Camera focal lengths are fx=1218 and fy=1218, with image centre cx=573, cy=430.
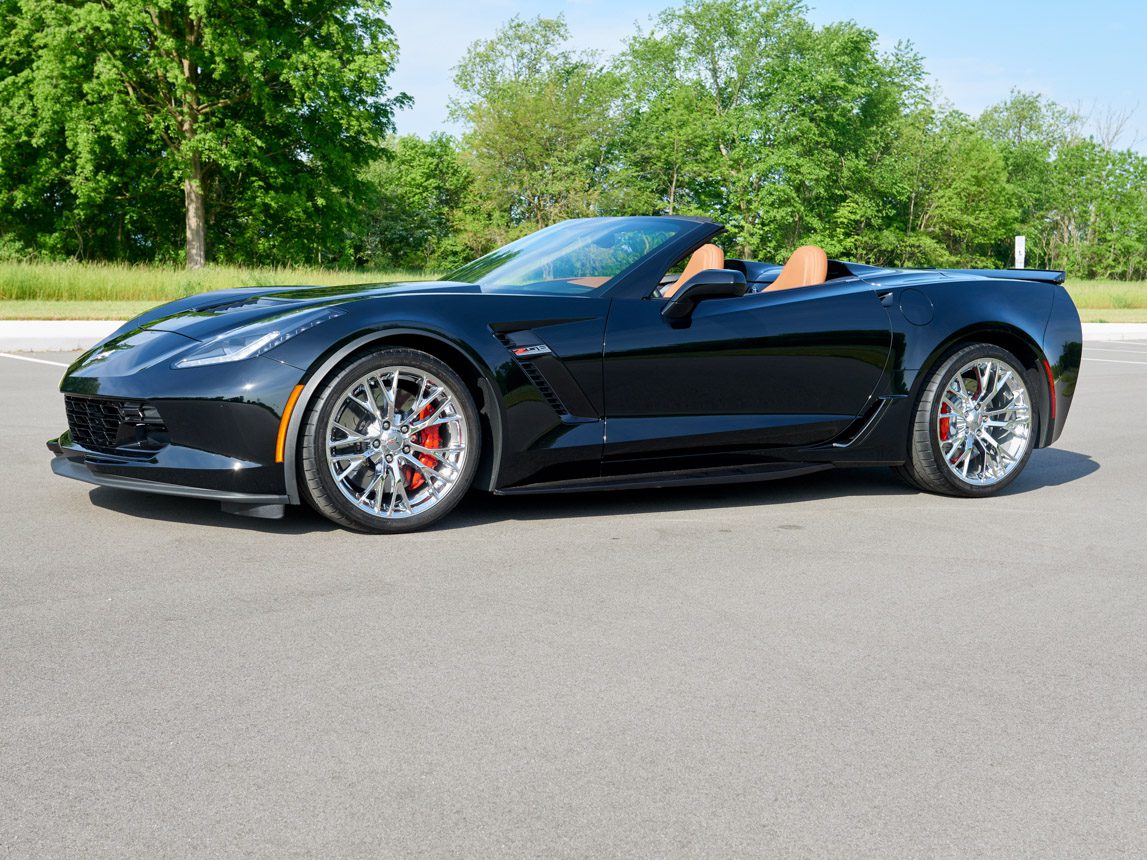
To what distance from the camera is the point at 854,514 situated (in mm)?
5742

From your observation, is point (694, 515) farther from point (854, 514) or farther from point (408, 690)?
point (408, 690)

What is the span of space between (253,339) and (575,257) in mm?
1629

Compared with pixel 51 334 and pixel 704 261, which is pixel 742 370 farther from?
pixel 51 334

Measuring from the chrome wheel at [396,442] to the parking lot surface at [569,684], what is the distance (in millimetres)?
195

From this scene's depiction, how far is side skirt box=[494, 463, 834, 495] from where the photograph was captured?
521cm

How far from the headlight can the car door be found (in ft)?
4.08

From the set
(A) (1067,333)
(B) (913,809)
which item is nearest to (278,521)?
(B) (913,809)

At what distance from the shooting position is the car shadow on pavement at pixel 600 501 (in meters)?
5.26

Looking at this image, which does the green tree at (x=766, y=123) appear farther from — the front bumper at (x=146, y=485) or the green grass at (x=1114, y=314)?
the front bumper at (x=146, y=485)

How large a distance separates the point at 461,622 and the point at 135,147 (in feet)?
131

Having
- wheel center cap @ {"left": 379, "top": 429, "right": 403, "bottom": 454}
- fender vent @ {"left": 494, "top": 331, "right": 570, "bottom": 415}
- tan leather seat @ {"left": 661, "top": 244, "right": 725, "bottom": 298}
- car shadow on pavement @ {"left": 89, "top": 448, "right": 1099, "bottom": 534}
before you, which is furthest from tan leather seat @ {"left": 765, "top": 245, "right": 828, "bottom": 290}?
wheel center cap @ {"left": 379, "top": 429, "right": 403, "bottom": 454}

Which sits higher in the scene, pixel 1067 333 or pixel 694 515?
pixel 1067 333

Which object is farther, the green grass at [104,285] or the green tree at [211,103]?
the green tree at [211,103]

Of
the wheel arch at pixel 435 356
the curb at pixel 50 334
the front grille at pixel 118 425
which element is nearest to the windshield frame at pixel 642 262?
the wheel arch at pixel 435 356
